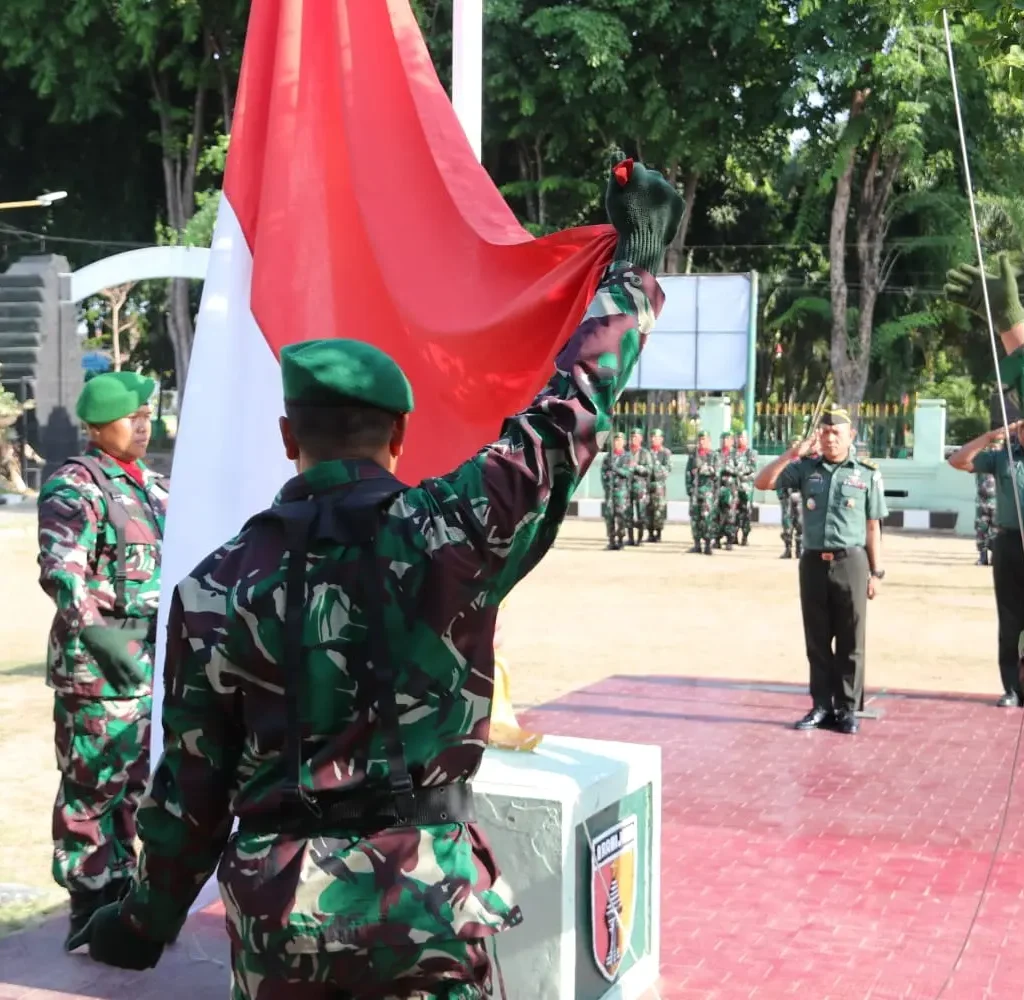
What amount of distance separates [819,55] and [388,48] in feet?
78.4

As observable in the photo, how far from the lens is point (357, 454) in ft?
7.08

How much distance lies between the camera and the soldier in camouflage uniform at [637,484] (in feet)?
65.0

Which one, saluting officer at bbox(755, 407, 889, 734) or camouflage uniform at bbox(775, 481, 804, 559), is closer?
saluting officer at bbox(755, 407, 889, 734)

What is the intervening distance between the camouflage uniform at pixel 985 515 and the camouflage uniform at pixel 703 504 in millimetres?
3295

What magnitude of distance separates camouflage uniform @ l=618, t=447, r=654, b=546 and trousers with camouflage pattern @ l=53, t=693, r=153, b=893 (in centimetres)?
1541

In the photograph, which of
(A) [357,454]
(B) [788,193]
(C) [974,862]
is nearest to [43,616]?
(C) [974,862]

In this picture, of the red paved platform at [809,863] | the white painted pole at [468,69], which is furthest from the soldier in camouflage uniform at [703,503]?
the white painted pole at [468,69]

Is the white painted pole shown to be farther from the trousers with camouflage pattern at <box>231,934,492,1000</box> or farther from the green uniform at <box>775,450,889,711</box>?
the green uniform at <box>775,450,889,711</box>

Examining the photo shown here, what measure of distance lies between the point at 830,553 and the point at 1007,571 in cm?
151

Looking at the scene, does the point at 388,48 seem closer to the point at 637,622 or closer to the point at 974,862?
the point at 974,862

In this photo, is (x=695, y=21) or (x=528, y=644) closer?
(x=528, y=644)

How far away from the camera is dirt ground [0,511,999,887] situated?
7.49 meters

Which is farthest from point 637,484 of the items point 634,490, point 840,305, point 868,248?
point 868,248

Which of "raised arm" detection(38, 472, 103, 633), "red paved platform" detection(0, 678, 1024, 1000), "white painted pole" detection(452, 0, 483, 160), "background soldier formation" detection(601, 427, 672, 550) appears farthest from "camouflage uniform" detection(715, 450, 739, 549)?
"raised arm" detection(38, 472, 103, 633)
